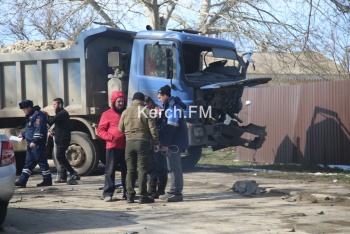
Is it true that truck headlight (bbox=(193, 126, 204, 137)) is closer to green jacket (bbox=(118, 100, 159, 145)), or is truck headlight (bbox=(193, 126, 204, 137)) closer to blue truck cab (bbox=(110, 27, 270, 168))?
blue truck cab (bbox=(110, 27, 270, 168))

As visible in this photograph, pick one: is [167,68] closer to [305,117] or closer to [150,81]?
[150,81]

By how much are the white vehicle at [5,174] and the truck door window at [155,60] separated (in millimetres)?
6821

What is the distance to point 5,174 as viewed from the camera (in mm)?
8117

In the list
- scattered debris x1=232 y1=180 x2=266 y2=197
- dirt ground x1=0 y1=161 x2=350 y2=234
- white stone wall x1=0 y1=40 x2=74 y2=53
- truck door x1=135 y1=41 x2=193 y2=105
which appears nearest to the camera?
dirt ground x1=0 y1=161 x2=350 y2=234

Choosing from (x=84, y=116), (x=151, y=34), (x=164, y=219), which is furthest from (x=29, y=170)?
(x=164, y=219)

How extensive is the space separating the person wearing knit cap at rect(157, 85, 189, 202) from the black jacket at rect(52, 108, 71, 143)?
3224 millimetres

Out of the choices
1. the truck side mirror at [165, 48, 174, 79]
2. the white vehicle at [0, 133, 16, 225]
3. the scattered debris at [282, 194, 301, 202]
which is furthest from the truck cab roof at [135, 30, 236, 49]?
the white vehicle at [0, 133, 16, 225]

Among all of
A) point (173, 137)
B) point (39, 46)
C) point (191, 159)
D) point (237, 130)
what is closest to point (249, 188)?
point (173, 137)

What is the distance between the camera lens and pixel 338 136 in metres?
16.5

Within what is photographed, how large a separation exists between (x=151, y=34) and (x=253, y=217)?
22.3 feet

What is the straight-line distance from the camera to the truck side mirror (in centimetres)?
1465

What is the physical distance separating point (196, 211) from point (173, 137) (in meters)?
1.54

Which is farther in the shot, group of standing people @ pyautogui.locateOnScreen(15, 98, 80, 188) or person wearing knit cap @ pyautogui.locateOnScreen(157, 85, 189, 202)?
group of standing people @ pyautogui.locateOnScreen(15, 98, 80, 188)

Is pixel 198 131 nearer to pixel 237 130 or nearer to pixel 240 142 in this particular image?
pixel 237 130
